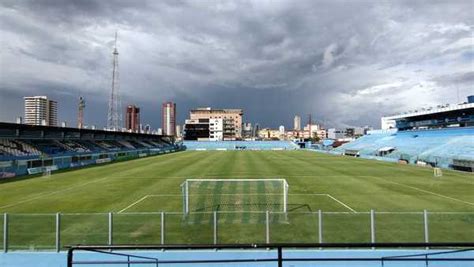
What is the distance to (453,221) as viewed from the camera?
1875cm

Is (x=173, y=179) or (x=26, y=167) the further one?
(x=26, y=167)

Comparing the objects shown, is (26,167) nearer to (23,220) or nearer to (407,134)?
(23,220)

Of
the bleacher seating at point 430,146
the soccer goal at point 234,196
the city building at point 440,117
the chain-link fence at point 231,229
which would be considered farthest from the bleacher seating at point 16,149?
the city building at point 440,117

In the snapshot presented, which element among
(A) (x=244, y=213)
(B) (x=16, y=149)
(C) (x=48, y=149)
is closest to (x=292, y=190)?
(A) (x=244, y=213)

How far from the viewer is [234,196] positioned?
94.2ft

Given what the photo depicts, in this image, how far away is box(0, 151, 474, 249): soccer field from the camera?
54.3 feet

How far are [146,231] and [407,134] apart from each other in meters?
93.6

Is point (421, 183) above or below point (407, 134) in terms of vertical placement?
below

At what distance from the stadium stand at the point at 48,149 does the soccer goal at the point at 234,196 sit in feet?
84.6

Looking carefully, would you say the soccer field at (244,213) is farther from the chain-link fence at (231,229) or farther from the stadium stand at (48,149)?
the stadium stand at (48,149)

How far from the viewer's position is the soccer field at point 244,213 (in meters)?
16.5

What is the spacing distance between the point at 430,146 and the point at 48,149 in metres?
65.3

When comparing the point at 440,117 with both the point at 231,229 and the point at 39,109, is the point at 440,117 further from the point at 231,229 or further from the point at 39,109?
the point at 39,109

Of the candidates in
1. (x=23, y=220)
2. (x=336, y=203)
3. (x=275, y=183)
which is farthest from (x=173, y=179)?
(x=23, y=220)
